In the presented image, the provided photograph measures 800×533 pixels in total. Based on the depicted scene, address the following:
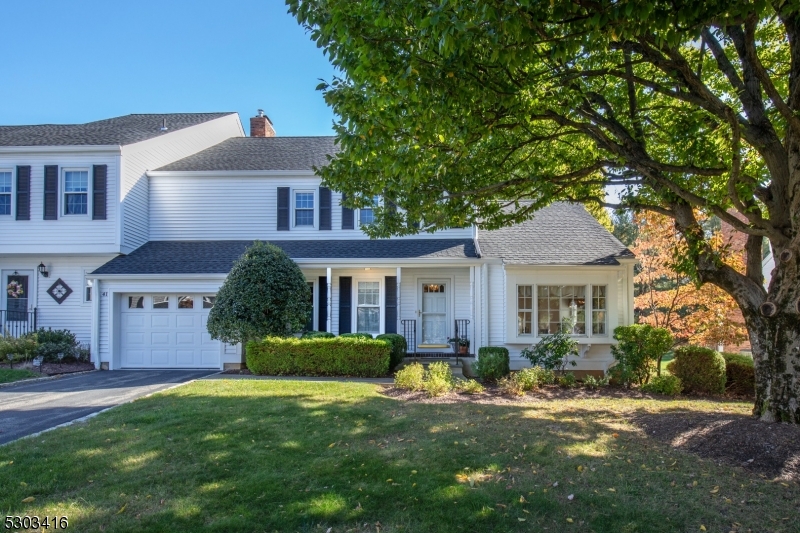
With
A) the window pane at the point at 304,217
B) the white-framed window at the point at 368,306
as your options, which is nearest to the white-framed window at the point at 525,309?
the white-framed window at the point at 368,306

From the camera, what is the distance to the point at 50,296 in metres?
14.5

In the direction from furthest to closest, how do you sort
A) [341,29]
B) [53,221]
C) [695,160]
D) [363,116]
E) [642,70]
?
[53,221] → [642,70] → [695,160] → [363,116] → [341,29]

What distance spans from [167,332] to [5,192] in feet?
21.0

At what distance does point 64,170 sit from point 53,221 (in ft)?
5.03

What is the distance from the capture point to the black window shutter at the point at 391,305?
14.8 metres

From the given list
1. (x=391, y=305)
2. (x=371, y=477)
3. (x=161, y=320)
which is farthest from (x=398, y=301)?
(x=371, y=477)

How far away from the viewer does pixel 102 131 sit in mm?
15703

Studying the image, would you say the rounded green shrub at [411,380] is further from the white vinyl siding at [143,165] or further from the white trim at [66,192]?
the white trim at [66,192]

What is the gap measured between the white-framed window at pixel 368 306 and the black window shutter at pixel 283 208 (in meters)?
3.10

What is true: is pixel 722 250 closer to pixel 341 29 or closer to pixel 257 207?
pixel 341 29

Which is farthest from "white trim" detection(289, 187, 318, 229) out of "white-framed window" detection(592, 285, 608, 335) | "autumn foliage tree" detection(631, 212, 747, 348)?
"autumn foliage tree" detection(631, 212, 747, 348)

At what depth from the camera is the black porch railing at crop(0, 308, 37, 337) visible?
14344mm

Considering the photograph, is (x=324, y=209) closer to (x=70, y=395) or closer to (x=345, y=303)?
(x=345, y=303)

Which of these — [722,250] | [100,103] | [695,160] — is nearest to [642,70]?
[695,160]
